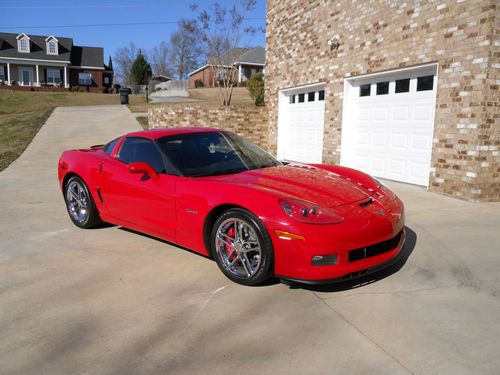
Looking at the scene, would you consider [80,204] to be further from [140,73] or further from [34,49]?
[140,73]

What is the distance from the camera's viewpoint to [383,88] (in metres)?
9.12

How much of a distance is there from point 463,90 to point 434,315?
520 cm

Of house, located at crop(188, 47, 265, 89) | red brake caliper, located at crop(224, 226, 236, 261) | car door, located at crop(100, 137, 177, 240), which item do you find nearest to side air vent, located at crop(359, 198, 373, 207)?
red brake caliper, located at crop(224, 226, 236, 261)

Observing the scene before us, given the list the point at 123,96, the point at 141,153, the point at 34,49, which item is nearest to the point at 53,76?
the point at 34,49

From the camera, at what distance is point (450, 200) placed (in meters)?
7.20

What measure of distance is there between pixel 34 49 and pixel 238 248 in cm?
5303

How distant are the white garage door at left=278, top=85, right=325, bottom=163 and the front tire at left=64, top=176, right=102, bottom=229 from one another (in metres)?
7.18

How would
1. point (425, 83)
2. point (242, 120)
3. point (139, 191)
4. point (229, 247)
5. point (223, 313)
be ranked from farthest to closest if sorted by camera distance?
point (242, 120) → point (425, 83) → point (139, 191) → point (229, 247) → point (223, 313)

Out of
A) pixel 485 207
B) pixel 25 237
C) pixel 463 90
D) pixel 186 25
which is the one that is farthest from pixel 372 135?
pixel 186 25

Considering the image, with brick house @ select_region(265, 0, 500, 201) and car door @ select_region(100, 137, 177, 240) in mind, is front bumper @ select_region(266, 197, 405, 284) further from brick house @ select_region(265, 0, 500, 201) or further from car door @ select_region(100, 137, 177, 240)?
brick house @ select_region(265, 0, 500, 201)

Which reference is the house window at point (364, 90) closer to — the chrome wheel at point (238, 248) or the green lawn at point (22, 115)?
the chrome wheel at point (238, 248)

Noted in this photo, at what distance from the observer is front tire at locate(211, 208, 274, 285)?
3.40 meters

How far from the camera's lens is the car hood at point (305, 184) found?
3609 millimetres

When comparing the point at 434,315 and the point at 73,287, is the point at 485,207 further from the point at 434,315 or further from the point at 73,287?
the point at 73,287
